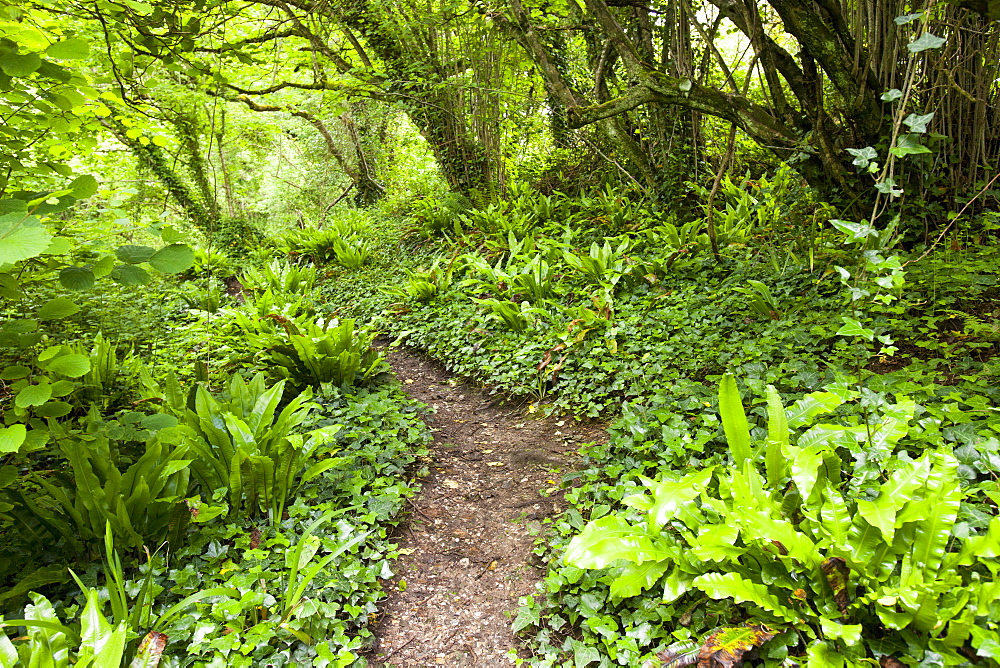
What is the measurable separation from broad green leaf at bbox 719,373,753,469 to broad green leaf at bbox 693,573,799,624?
594 mm

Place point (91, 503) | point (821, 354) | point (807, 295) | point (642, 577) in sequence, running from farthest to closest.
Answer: point (807, 295) < point (821, 354) < point (91, 503) < point (642, 577)

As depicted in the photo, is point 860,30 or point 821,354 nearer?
point 821,354

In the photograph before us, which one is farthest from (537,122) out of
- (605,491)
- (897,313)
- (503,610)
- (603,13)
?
(503,610)

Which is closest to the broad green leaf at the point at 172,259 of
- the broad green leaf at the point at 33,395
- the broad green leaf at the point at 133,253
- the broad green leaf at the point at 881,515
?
the broad green leaf at the point at 133,253

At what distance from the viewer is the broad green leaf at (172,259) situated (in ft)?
5.44

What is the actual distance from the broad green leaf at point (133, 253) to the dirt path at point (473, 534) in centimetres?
165

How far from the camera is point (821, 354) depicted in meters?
3.00

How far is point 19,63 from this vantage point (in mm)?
1701

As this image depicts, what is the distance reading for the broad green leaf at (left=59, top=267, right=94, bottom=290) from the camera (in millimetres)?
1604

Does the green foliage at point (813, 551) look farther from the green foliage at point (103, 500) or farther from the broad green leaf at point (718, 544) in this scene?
the green foliage at point (103, 500)

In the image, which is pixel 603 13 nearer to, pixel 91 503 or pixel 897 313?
pixel 897 313

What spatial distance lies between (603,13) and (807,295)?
2.84m

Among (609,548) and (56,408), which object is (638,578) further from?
(56,408)

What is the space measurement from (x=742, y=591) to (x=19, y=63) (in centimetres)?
282
